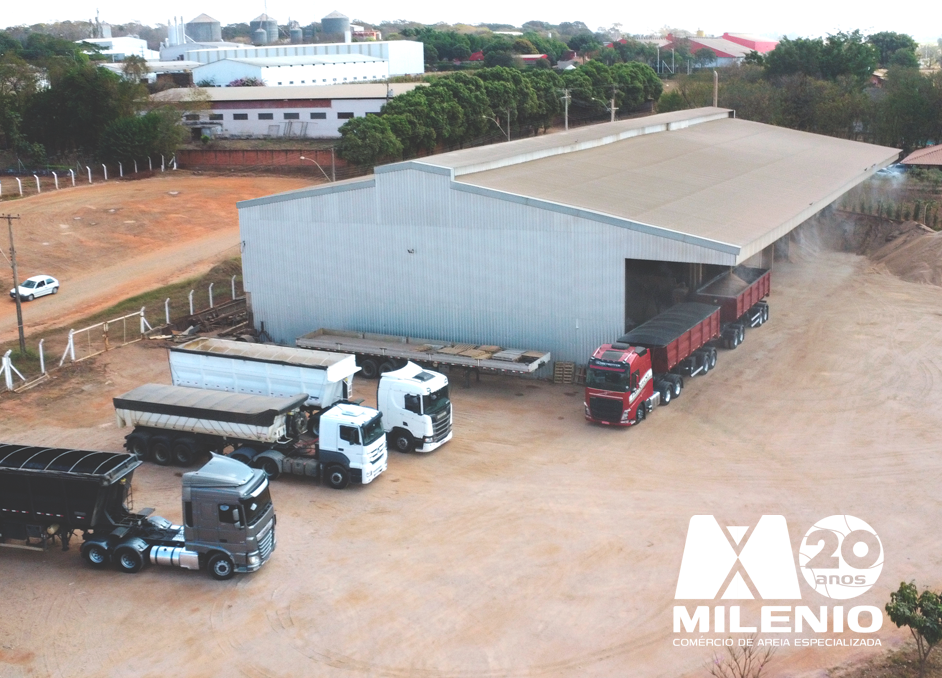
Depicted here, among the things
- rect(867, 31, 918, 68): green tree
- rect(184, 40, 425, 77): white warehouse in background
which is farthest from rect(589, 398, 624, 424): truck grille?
A: rect(867, 31, 918, 68): green tree

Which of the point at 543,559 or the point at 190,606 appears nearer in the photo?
the point at 190,606

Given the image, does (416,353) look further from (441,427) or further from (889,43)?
(889,43)

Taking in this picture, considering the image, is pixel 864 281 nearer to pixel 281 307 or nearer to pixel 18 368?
pixel 281 307

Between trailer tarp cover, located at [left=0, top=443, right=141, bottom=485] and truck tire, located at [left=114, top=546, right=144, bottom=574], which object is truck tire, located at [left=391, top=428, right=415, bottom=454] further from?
truck tire, located at [left=114, top=546, right=144, bottom=574]

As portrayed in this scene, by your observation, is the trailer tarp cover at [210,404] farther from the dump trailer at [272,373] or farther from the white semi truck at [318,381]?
the white semi truck at [318,381]

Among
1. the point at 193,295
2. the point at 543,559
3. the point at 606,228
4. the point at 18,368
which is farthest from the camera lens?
the point at 193,295

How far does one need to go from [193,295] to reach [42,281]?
22.4 feet

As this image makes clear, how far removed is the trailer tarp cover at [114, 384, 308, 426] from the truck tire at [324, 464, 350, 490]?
1.79m

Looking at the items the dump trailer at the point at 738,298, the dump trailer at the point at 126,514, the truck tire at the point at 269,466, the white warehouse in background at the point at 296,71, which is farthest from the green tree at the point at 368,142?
the dump trailer at the point at 126,514

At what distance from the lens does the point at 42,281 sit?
40.0 meters

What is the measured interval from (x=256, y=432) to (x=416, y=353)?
7.21 metres

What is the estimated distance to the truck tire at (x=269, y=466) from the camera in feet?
71.0

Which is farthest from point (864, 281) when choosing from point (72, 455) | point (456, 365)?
point (72, 455)

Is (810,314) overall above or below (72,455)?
below
